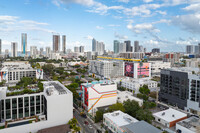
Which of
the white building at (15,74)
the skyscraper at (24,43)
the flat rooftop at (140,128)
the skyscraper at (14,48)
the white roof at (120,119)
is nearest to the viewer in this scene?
the flat rooftop at (140,128)

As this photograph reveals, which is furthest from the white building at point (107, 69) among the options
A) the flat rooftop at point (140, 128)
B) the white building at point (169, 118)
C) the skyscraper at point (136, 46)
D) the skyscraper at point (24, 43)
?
the skyscraper at point (136, 46)

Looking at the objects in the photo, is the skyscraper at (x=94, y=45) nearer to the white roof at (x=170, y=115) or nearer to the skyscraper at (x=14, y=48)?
the skyscraper at (x=14, y=48)

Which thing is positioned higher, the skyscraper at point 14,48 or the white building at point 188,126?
the skyscraper at point 14,48

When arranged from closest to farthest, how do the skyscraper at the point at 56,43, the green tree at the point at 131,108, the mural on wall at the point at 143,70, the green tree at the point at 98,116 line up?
1. the green tree at the point at 98,116
2. the green tree at the point at 131,108
3. the mural on wall at the point at 143,70
4. the skyscraper at the point at 56,43

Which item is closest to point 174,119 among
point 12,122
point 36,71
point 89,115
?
point 89,115

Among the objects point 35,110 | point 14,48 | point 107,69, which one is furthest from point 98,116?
point 14,48

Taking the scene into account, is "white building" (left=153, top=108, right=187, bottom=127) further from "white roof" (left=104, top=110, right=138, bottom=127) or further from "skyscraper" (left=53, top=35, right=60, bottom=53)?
"skyscraper" (left=53, top=35, right=60, bottom=53)
